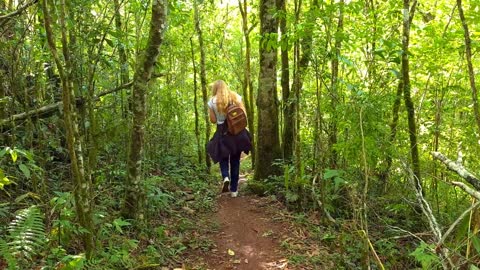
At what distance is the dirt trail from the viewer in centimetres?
513

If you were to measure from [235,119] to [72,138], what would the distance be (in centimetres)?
406

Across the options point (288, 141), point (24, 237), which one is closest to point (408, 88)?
point (288, 141)

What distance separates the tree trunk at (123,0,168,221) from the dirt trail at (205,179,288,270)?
1210 mm

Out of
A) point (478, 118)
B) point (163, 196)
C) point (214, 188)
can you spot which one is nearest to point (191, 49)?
point (214, 188)

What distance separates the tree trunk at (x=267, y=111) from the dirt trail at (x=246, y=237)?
77 cm

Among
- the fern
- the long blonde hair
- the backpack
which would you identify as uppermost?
the long blonde hair

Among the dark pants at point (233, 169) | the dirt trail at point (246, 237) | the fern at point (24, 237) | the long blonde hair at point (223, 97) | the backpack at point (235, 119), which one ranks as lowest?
the dirt trail at point (246, 237)

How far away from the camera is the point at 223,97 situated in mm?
7617

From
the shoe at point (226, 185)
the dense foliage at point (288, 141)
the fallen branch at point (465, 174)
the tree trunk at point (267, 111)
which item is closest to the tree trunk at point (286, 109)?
the dense foliage at point (288, 141)

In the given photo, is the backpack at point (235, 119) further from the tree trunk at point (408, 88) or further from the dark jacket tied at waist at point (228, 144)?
the tree trunk at point (408, 88)

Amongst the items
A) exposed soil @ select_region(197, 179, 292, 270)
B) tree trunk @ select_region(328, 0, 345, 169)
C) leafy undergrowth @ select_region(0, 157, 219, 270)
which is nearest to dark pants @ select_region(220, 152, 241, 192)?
exposed soil @ select_region(197, 179, 292, 270)

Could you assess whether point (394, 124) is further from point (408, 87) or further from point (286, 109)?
point (286, 109)

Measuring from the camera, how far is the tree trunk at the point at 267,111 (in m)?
7.59

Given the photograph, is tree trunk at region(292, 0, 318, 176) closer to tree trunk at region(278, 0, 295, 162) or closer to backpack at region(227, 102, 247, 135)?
tree trunk at region(278, 0, 295, 162)
